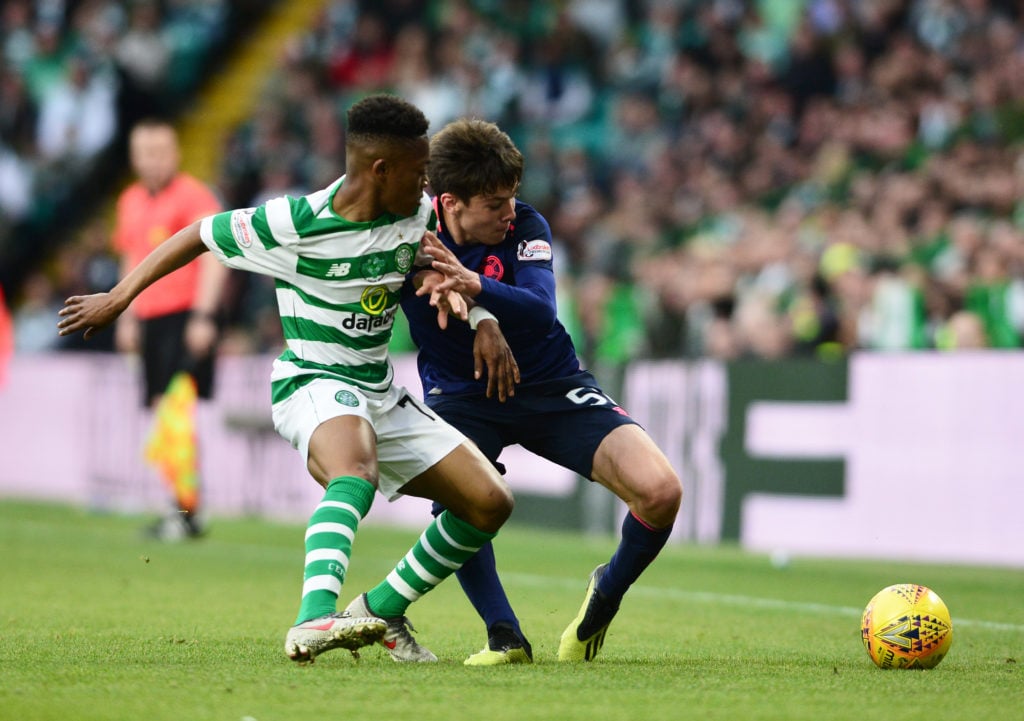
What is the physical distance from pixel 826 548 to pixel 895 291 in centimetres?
210

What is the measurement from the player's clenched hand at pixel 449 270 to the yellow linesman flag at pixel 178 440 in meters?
5.97

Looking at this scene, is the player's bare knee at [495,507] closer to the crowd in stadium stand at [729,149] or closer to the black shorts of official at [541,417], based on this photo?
the black shorts of official at [541,417]

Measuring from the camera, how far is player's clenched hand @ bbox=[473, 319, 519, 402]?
17.9ft

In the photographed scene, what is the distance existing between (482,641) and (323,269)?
1738 mm

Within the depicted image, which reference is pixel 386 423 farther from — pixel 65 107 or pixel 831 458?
pixel 65 107

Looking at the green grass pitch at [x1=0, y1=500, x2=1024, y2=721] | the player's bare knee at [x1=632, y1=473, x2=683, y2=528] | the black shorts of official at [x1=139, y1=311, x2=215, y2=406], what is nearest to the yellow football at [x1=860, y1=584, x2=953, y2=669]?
the green grass pitch at [x1=0, y1=500, x2=1024, y2=721]

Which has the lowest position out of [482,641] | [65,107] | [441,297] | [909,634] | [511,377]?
[482,641]

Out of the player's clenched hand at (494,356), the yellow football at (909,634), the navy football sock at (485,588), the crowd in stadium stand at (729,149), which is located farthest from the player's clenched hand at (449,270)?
the crowd in stadium stand at (729,149)

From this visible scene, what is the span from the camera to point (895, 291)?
1217cm

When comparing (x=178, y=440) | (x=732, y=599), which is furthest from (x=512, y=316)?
(x=178, y=440)

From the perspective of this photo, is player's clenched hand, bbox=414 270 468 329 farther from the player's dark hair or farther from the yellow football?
the yellow football

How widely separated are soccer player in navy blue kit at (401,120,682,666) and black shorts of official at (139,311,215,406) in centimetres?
529

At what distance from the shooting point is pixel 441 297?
5395 mm

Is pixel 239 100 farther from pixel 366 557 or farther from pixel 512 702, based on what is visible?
pixel 512 702
